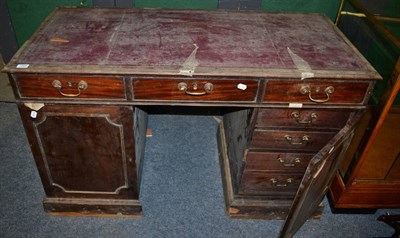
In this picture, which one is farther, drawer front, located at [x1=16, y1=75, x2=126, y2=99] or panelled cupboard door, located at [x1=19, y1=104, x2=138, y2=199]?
panelled cupboard door, located at [x1=19, y1=104, x2=138, y2=199]

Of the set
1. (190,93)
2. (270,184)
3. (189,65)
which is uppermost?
(189,65)

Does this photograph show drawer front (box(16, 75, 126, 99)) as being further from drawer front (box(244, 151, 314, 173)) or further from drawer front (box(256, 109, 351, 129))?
drawer front (box(244, 151, 314, 173))

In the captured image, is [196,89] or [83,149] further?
[83,149]

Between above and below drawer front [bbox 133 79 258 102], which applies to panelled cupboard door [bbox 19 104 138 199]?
below

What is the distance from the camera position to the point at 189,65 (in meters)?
1.68

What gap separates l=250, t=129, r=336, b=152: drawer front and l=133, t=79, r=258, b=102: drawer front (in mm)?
318

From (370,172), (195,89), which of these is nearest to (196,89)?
(195,89)

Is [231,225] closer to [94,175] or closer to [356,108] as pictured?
[94,175]

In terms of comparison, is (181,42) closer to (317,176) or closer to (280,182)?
(317,176)

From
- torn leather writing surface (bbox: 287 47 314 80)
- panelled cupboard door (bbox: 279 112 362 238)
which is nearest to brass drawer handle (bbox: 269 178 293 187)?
panelled cupboard door (bbox: 279 112 362 238)

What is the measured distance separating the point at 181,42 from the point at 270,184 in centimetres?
114

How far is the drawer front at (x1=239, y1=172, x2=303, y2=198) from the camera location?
2199 millimetres

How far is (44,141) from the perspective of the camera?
1.94 meters

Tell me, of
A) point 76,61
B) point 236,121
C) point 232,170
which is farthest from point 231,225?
point 76,61
